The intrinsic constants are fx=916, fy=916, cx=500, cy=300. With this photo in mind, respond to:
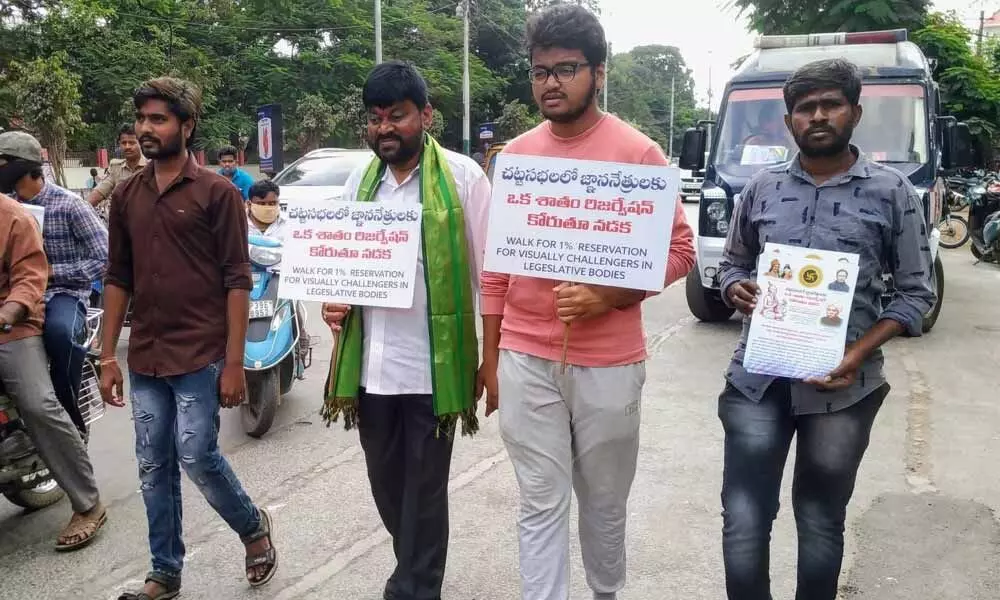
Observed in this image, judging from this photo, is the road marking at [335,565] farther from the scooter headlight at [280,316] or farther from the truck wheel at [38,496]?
the scooter headlight at [280,316]

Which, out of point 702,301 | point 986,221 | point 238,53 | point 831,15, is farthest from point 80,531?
point 238,53

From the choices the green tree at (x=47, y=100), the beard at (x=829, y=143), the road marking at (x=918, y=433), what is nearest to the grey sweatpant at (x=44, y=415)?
the beard at (x=829, y=143)

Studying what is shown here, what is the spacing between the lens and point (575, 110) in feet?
8.98

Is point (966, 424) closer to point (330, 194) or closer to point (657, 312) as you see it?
point (657, 312)

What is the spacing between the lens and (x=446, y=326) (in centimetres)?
304

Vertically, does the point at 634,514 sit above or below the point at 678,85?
below

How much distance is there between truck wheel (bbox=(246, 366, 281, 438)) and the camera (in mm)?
5508

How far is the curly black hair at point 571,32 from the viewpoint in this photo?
106 inches

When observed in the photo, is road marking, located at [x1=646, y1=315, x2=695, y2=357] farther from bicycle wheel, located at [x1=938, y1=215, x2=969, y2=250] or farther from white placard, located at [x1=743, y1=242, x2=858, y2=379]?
bicycle wheel, located at [x1=938, y1=215, x2=969, y2=250]

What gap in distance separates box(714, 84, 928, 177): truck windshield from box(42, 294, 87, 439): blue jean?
6.10 m

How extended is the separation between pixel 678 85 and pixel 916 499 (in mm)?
109190

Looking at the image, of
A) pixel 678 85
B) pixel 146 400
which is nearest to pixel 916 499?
pixel 146 400

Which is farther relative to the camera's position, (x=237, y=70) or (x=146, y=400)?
(x=237, y=70)

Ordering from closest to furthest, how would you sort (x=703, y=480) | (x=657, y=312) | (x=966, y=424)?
(x=703, y=480), (x=966, y=424), (x=657, y=312)
